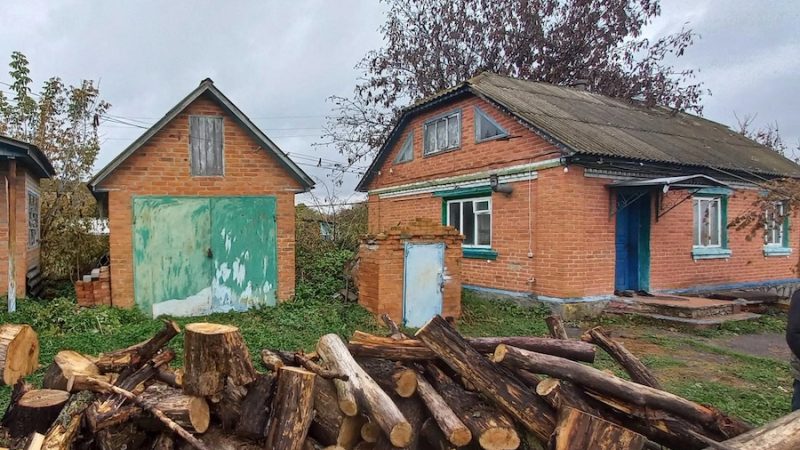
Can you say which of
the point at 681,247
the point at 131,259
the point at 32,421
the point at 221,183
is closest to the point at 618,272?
the point at 681,247

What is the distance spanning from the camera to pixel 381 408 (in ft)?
11.0

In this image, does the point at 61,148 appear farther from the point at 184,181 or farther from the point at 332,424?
the point at 332,424

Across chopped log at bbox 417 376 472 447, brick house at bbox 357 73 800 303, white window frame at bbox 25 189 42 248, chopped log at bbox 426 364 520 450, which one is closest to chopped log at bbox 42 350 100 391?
chopped log at bbox 417 376 472 447

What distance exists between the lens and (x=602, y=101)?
1512 centimetres

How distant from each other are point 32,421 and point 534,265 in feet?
28.3

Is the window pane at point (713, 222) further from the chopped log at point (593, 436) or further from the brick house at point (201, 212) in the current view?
the chopped log at point (593, 436)

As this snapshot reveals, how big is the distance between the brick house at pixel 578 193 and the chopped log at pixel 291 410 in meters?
7.38

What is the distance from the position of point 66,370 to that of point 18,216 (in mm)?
6387

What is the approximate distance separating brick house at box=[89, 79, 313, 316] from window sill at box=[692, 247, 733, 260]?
29.4 feet

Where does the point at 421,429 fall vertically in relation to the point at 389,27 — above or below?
below

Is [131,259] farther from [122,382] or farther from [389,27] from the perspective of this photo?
[389,27]

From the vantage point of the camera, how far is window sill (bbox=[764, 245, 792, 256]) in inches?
524

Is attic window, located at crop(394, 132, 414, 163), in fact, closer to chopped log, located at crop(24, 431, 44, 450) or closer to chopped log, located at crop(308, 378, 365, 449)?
chopped log, located at crop(308, 378, 365, 449)

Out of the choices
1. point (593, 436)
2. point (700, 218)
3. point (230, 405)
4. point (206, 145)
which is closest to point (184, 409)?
point (230, 405)
